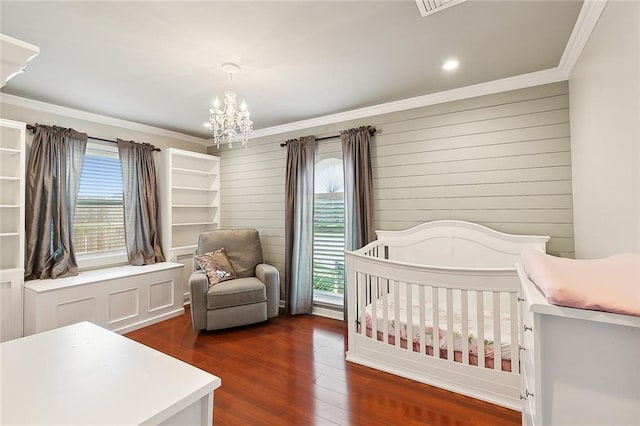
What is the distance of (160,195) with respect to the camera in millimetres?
4242

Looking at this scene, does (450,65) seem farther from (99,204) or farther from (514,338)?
(99,204)

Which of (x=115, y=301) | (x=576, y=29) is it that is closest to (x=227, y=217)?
(x=115, y=301)

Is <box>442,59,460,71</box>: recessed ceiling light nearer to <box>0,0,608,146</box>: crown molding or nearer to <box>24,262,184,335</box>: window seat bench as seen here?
<box>0,0,608,146</box>: crown molding

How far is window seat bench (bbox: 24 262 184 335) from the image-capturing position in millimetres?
2812

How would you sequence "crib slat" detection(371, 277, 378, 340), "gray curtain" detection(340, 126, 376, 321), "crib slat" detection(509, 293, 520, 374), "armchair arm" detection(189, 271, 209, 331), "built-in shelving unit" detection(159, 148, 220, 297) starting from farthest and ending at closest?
1. "built-in shelving unit" detection(159, 148, 220, 297)
2. "gray curtain" detection(340, 126, 376, 321)
3. "armchair arm" detection(189, 271, 209, 331)
4. "crib slat" detection(371, 277, 378, 340)
5. "crib slat" detection(509, 293, 520, 374)

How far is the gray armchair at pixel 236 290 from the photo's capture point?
3.17 m

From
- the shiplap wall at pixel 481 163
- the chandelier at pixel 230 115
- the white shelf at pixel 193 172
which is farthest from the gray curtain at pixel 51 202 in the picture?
the shiplap wall at pixel 481 163

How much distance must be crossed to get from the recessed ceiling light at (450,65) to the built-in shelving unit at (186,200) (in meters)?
3.58

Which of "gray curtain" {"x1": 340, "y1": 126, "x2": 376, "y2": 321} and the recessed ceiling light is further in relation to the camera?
"gray curtain" {"x1": 340, "y1": 126, "x2": 376, "y2": 321}

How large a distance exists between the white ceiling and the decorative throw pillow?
72.5 inches

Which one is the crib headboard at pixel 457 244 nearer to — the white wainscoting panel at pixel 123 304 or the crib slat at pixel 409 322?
the crib slat at pixel 409 322

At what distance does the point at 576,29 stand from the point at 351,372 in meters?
2.98

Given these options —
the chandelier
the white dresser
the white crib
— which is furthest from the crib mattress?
the chandelier

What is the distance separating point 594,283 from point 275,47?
7.52 ft
